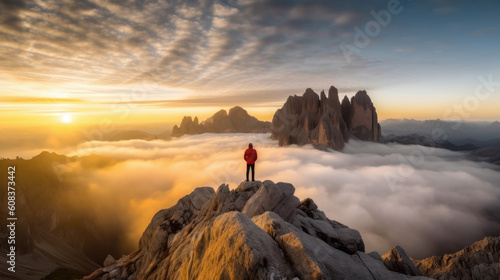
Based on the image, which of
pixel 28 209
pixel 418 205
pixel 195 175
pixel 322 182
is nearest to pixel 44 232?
pixel 28 209

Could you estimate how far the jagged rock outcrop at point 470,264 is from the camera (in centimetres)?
3944

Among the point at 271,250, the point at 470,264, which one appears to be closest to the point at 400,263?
the point at 271,250

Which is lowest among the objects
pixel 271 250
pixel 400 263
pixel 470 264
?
pixel 470 264

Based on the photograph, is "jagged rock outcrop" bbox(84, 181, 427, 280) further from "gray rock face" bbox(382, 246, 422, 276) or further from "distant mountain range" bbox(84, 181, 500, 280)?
"gray rock face" bbox(382, 246, 422, 276)

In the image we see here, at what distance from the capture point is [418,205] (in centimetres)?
13288

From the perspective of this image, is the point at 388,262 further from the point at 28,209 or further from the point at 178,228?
the point at 28,209

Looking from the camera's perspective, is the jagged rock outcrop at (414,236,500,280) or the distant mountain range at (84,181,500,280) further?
the jagged rock outcrop at (414,236,500,280)

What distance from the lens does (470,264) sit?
41656 millimetres

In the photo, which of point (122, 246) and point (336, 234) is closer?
point (336, 234)

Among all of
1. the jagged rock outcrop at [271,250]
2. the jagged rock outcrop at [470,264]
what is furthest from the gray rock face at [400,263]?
the jagged rock outcrop at [470,264]

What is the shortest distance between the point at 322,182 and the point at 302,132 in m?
60.7

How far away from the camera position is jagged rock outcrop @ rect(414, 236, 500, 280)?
129 ft

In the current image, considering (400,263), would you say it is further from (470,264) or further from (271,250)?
(470,264)

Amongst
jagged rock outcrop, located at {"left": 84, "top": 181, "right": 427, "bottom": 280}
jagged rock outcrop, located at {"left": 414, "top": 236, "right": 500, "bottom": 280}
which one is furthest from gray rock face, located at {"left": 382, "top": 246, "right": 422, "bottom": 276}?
jagged rock outcrop, located at {"left": 414, "top": 236, "right": 500, "bottom": 280}
